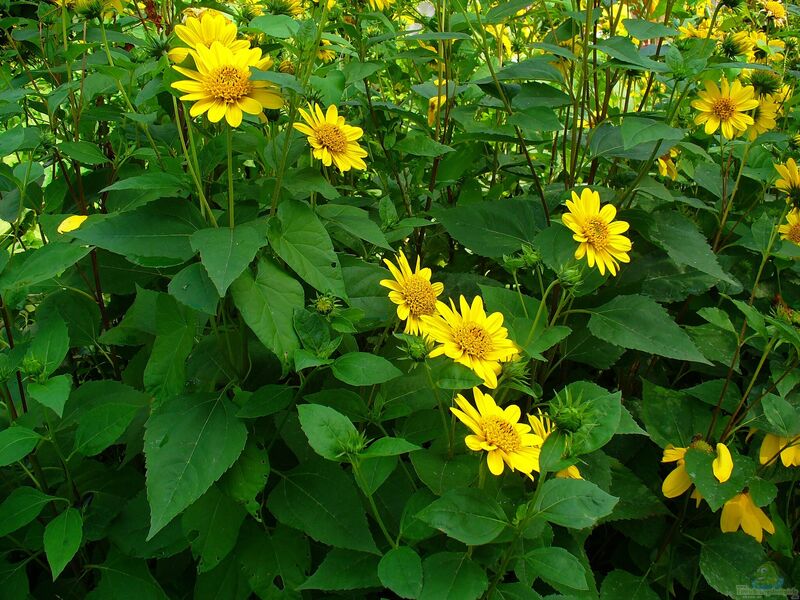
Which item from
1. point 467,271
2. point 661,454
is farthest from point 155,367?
point 661,454

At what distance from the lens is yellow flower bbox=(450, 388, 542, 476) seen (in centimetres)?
82

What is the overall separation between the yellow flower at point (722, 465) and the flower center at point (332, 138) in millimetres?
806

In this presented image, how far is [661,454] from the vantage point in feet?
4.31

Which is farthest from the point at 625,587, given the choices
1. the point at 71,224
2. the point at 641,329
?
the point at 71,224

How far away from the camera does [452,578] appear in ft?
2.64

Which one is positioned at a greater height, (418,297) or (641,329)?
(418,297)

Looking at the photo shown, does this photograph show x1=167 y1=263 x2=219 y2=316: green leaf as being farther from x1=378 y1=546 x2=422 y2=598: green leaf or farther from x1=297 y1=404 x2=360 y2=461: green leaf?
x1=378 y1=546 x2=422 y2=598: green leaf

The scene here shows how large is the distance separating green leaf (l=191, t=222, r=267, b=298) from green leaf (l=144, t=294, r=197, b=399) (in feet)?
0.46

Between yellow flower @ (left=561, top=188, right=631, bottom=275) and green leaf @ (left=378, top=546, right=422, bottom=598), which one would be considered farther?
yellow flower @ (left=561, top=188, right=631, bottom=275)

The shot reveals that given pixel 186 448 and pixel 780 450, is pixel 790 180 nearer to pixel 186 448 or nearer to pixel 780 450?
pixel 780 450

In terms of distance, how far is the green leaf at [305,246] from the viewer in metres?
0.93

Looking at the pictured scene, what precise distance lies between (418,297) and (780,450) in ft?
2.38

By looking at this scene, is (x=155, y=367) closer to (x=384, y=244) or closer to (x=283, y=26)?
(x=384, y=244)

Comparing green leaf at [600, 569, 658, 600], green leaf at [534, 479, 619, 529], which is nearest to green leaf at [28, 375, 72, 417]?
green leaf at [534, 479, 619, 529]
